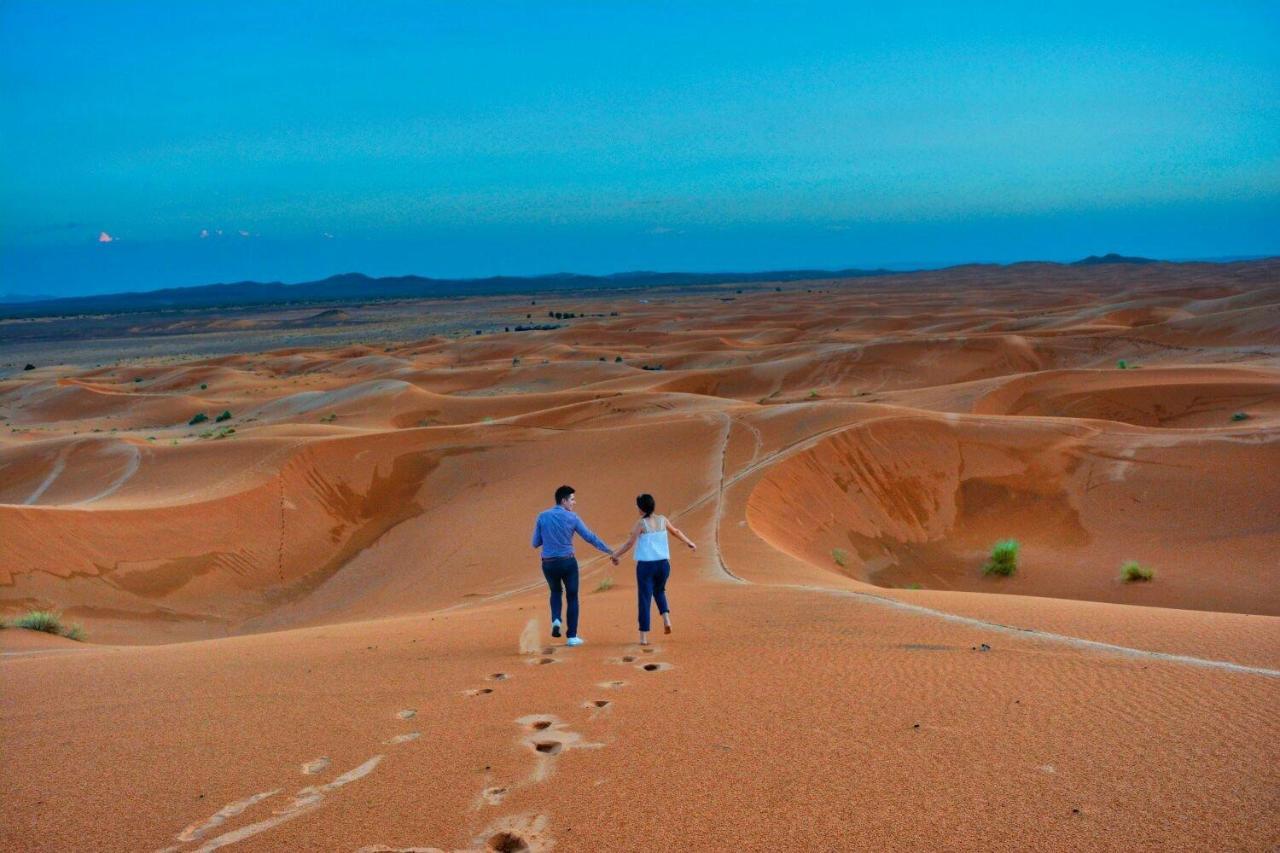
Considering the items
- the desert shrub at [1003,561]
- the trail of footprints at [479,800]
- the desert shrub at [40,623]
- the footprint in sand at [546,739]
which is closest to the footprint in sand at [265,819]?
the trail of footprints at [479,800]

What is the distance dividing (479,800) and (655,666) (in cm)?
283

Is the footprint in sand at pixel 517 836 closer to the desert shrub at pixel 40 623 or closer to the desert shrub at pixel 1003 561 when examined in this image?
the desert shrub at pixel 40 623

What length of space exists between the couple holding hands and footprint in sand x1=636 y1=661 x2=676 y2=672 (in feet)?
2.20

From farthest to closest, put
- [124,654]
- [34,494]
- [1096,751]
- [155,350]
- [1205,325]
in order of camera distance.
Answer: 1. [155,350]
2. [1205,325]
3. [34,494]
4. [124,654]
5. [1096,751]

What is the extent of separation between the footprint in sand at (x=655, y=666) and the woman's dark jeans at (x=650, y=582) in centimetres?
68

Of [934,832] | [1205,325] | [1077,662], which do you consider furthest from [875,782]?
[1205,325]

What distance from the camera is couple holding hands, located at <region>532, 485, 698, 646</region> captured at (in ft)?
26.3

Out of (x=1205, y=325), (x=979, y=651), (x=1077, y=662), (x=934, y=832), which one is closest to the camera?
(x=934, y=832)

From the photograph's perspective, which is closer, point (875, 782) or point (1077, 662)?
point (875, 782)

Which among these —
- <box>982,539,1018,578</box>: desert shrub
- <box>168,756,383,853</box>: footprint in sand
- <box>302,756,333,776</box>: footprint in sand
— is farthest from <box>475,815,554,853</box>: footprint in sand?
<box>982,539,1018,578</box>: desert shrub

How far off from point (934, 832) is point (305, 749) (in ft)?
11.3

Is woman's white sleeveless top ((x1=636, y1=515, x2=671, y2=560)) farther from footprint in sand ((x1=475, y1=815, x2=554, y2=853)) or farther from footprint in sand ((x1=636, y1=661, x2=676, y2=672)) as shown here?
footprint in sand ((x1=475, y1=815, x2=554, y2=853))

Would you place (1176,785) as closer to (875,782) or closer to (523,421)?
(875,782)

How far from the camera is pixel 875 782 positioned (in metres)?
4.43
